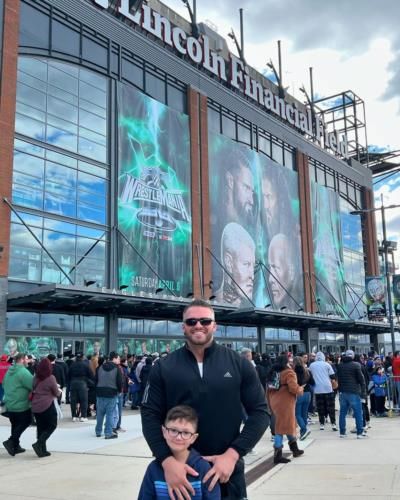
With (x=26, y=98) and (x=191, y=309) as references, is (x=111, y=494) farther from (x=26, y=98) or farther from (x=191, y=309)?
(x=26, y=98)

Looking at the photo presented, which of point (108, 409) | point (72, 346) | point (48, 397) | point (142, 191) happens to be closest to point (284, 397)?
point (108, 409)

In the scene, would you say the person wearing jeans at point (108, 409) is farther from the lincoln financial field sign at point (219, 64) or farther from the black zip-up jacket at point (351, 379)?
the lincoln financial field sign at point (219, 64)

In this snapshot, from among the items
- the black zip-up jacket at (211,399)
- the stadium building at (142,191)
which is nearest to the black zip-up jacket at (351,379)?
the black zip-up jacket at (211,399)

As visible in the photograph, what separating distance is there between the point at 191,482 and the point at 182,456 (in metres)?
0.14

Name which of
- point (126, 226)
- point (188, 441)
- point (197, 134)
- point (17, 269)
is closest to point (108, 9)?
point (197, 134)

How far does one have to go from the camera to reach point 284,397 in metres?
9.31

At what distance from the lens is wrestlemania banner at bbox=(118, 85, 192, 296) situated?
26.3m

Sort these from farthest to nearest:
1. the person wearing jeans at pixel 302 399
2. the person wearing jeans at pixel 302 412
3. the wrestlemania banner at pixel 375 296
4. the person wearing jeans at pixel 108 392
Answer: the wrestlemania banner at pixel 375 296 < the person wearing jeans at pixel 108 392 < the person wearing jeans at pixel 302 412 < the person wearing jeans at pixel 302 399

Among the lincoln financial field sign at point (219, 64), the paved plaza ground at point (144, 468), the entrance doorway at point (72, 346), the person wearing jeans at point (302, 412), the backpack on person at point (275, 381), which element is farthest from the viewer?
the lincoln financial field sign at point (219, 64)

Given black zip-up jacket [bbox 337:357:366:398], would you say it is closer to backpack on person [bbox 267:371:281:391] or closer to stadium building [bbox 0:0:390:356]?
backpack on person [bbox 267:371:281:391]

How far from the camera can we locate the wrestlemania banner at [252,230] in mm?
31891

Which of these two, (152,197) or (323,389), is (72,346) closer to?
(152,197)

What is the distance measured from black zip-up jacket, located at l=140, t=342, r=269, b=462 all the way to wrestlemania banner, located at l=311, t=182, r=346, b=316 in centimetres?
3801

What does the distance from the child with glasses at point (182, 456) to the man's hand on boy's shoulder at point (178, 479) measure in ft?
0.12
